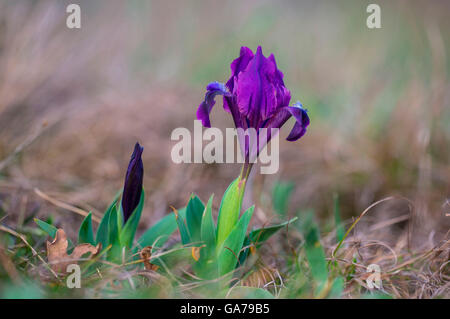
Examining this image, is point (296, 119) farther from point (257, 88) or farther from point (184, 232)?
point (184, 232)

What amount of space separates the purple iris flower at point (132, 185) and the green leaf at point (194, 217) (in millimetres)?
167

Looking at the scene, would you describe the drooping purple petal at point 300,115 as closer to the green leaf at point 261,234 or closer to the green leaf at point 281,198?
the green leaf at point 261,234

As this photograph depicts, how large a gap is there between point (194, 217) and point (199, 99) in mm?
2331

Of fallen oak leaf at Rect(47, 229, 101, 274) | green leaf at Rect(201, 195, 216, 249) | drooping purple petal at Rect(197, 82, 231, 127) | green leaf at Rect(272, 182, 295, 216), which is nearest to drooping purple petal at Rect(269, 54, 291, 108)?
drooping purple petal at Rect(197, 82, 231, 127)

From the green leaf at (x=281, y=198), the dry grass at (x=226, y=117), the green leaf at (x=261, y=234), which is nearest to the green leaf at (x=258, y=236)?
the green leaf at (x=261, y=234)

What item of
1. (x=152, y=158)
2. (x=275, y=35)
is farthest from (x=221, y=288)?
(x=275, y=35)

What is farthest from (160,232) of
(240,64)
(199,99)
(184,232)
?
(199,99)

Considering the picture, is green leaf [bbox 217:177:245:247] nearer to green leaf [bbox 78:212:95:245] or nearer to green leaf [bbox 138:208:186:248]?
green leaf [bbox 138:208:186:248]

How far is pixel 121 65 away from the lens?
12.6 ft

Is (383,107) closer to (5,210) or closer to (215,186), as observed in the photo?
(215,186)

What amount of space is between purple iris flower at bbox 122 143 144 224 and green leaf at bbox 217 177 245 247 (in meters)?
0.27

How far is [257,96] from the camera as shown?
1.13 meters

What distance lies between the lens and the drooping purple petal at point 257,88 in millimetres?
1114
